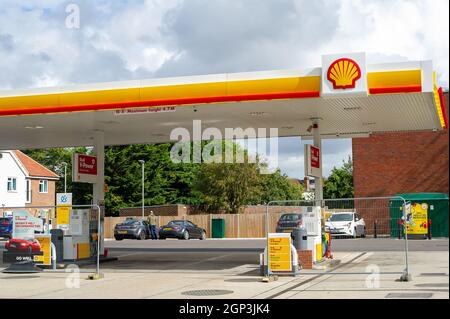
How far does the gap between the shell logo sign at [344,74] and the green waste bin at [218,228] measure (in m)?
32.4

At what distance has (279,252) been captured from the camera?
1549 centimetres

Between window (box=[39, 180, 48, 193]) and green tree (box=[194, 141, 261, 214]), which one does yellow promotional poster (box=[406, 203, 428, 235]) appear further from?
Answer: window (box=[39, 180, 48, 193])

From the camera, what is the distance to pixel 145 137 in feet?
81.0

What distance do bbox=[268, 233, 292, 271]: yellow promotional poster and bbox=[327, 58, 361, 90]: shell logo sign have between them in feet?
12.5

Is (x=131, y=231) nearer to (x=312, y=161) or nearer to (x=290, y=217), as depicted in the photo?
(x=290, y=217)

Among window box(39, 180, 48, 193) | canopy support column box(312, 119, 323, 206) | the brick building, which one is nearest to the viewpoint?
canopy support column box(312, 119, 323, 206)

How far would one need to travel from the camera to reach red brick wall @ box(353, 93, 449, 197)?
130 feet

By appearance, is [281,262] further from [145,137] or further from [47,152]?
[47,152]

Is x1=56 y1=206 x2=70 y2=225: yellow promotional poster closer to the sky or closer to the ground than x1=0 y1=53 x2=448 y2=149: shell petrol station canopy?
closer to the ground

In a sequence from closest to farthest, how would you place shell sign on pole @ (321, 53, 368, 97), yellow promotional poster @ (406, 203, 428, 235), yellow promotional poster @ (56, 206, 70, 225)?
shell sign on pole @ (321, 53, 368, 97) < yellow promotional poster @ (56, 206, 70, 225) < yellow promotional poster @ (406, 203, 428, 235)

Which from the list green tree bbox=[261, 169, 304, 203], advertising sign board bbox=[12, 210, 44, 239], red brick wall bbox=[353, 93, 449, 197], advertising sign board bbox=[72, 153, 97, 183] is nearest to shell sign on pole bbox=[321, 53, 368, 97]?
advertising sign board bbox=[12, 210, 44, 239]

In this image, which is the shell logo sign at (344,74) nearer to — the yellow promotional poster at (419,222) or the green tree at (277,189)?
the yellow promotional poster at (419,222)

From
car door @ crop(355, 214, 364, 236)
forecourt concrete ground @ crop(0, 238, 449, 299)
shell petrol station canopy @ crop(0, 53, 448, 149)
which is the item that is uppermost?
shell petrol station canopy @ crop(0, 53, 448, 149)

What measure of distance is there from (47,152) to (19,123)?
7590cm
